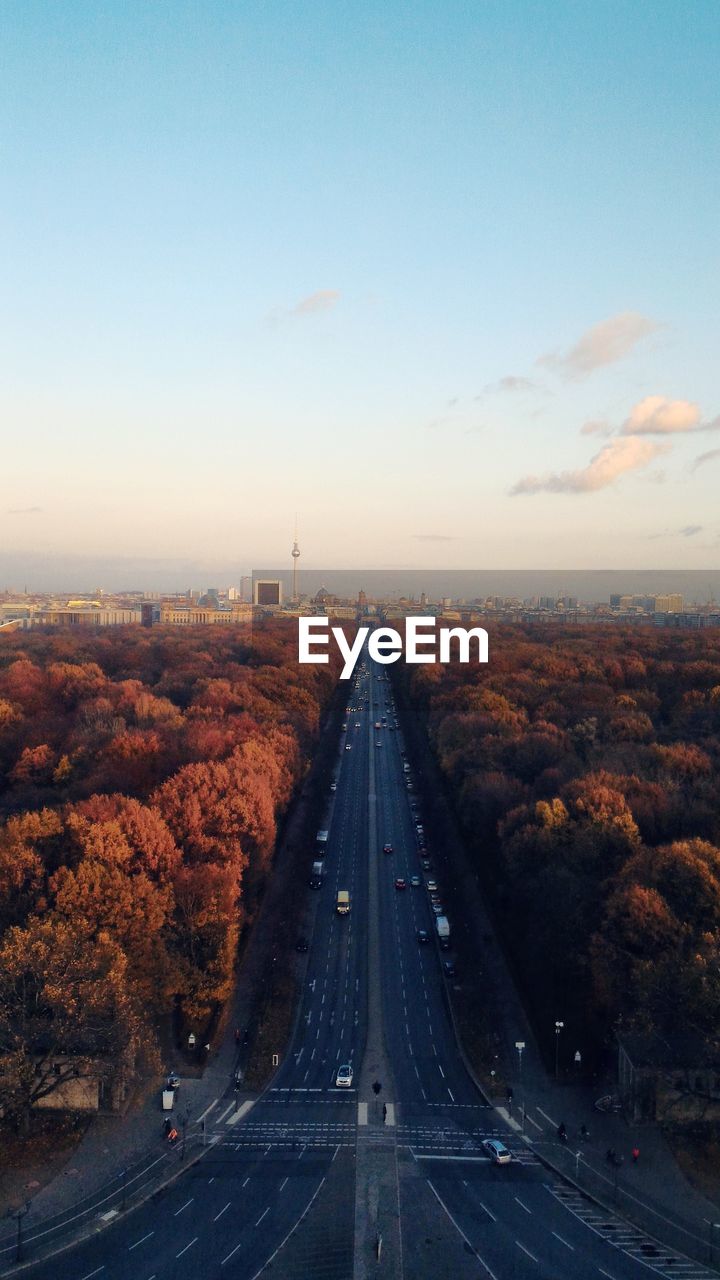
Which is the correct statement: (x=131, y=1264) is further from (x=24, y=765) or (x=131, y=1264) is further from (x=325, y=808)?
(x=325, y=808)

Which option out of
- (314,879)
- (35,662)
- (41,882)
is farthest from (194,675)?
(41,882)

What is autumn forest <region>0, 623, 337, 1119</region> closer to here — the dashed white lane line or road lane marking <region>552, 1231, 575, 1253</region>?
the dashed white lane line

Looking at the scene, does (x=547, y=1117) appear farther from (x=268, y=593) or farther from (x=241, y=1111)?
(x=268, y=593)

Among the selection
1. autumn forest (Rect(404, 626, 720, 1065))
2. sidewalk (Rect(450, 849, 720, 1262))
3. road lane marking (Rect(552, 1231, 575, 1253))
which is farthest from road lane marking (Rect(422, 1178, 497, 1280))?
autumn forest (Rect(404, 626, 720, 1065))

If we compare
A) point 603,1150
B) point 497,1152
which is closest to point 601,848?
point 603,1150

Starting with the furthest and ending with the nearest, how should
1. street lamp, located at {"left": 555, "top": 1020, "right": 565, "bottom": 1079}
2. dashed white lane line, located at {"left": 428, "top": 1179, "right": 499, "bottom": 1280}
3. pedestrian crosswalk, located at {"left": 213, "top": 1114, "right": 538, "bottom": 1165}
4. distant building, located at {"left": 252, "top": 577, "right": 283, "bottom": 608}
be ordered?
distant building, located at {"left": 252, "top": 577, "right": 283, "bottom": 608}, street lamp, located at {"left": 555, "top": 1020, "right": 565, "bottom": 1079}, pedestrian crosswalk, located at {"left": 213, "top": 1114, "right": 538, "bottom": 1165}, dashed white lane line, located at {"left": 428, "top": 1179, "right": 499, "bottom": 1280}

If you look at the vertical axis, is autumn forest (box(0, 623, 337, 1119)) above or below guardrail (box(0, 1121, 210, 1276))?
above

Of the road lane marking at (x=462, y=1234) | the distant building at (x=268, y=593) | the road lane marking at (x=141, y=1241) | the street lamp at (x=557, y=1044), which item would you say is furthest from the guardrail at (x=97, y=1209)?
the distant building at (x=268, y=593)

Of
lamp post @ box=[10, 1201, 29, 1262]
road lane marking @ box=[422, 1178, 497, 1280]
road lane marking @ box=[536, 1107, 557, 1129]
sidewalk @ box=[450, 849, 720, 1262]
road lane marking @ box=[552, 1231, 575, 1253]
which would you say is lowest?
road lane marking @ box=[536, 1107, 557, 1129]
